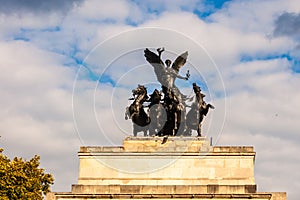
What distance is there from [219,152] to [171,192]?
372 centimetres

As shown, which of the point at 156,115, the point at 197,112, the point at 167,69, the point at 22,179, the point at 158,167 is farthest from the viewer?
the point at 22,179

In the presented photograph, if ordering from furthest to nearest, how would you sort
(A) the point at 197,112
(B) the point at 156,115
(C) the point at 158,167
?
(B) the point at 156,115 < (A) the point at 197,112 < (C) the point at 158,167

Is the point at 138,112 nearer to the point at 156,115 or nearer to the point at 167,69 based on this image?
the point at 156,115

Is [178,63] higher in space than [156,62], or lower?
lower

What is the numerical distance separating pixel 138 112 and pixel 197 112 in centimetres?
321

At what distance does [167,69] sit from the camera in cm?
4434

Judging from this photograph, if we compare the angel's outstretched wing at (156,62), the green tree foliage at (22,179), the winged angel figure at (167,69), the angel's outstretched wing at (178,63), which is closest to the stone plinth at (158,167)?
the winged angel figure at (167,69)

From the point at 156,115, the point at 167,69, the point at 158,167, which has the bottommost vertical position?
the point at 158,167

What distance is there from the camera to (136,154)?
4262 cm

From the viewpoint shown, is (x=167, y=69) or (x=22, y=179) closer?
(x=167, y=69)

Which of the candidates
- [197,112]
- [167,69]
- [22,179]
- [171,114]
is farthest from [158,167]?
[22,179]

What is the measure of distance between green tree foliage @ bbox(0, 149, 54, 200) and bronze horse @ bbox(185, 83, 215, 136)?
489 inches

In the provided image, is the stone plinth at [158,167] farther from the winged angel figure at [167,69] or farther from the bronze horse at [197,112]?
the winged angel figure at [167,69]

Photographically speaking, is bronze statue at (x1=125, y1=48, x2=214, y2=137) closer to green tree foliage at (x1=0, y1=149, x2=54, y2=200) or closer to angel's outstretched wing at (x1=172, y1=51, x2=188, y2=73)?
angel's outstretched wing at (x1=172, y1=51, x2=188, y2=73)
